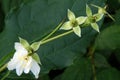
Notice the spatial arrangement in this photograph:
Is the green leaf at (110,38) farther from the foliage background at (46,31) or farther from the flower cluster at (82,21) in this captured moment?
the flower cluster at (82,21)

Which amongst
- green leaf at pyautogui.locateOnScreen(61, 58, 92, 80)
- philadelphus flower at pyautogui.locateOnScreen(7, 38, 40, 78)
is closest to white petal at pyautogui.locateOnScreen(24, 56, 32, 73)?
philadelphus flower at pyautogui.locateOnScreen(7, 38, 40, 78)

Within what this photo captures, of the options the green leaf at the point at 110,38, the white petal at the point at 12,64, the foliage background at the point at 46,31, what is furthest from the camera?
the green leaf at the point at 110,38

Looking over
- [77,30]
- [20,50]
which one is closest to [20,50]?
[20,50]

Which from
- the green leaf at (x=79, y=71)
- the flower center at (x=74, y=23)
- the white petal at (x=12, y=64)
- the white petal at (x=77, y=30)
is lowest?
the green leaf at (x=79, y=71)

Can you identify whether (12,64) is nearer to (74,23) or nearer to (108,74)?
(74,23)

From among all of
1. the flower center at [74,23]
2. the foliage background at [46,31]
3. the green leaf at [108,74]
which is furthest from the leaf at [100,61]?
the flower center at [74,23]

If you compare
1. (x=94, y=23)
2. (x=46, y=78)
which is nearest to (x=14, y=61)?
(x=94, y=23)
